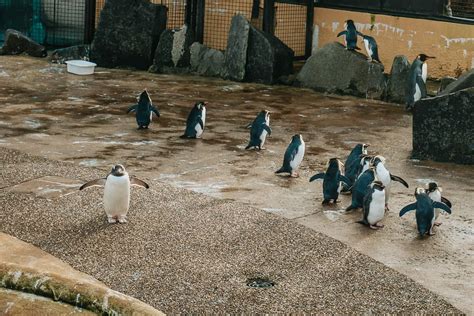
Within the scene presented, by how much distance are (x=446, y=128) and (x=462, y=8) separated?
5791mm

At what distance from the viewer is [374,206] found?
8.78 metres

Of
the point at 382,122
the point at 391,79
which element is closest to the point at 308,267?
the point at 382,122

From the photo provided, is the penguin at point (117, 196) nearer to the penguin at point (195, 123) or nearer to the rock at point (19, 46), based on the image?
the penguin at point (195, 123)

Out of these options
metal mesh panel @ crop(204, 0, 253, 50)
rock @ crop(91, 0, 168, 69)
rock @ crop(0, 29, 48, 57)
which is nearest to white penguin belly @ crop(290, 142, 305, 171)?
rock @ crop(91, 0, 168, 69)

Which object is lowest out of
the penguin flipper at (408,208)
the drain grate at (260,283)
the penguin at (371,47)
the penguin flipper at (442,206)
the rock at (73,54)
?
the drain grate at (260,283)

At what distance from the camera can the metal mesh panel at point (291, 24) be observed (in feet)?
57.8

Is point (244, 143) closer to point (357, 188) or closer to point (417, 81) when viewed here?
point (357, 188)

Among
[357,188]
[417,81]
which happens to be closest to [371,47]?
[417,81]

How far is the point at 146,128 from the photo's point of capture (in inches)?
501

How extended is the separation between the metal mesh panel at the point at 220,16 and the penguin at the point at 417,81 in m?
4.03

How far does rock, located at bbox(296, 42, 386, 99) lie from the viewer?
15.9 metres

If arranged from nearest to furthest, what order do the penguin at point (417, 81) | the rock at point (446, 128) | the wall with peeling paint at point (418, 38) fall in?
the rock at point (446, 128), the penguin at point (417, 81), the wall with peeling paint at point (418, 38)

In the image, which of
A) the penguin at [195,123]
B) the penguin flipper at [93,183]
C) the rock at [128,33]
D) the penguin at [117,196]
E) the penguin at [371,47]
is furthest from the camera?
the rock at [128,33]

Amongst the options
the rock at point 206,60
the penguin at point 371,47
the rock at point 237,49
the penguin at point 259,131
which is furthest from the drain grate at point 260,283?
the rock at point 206,60
